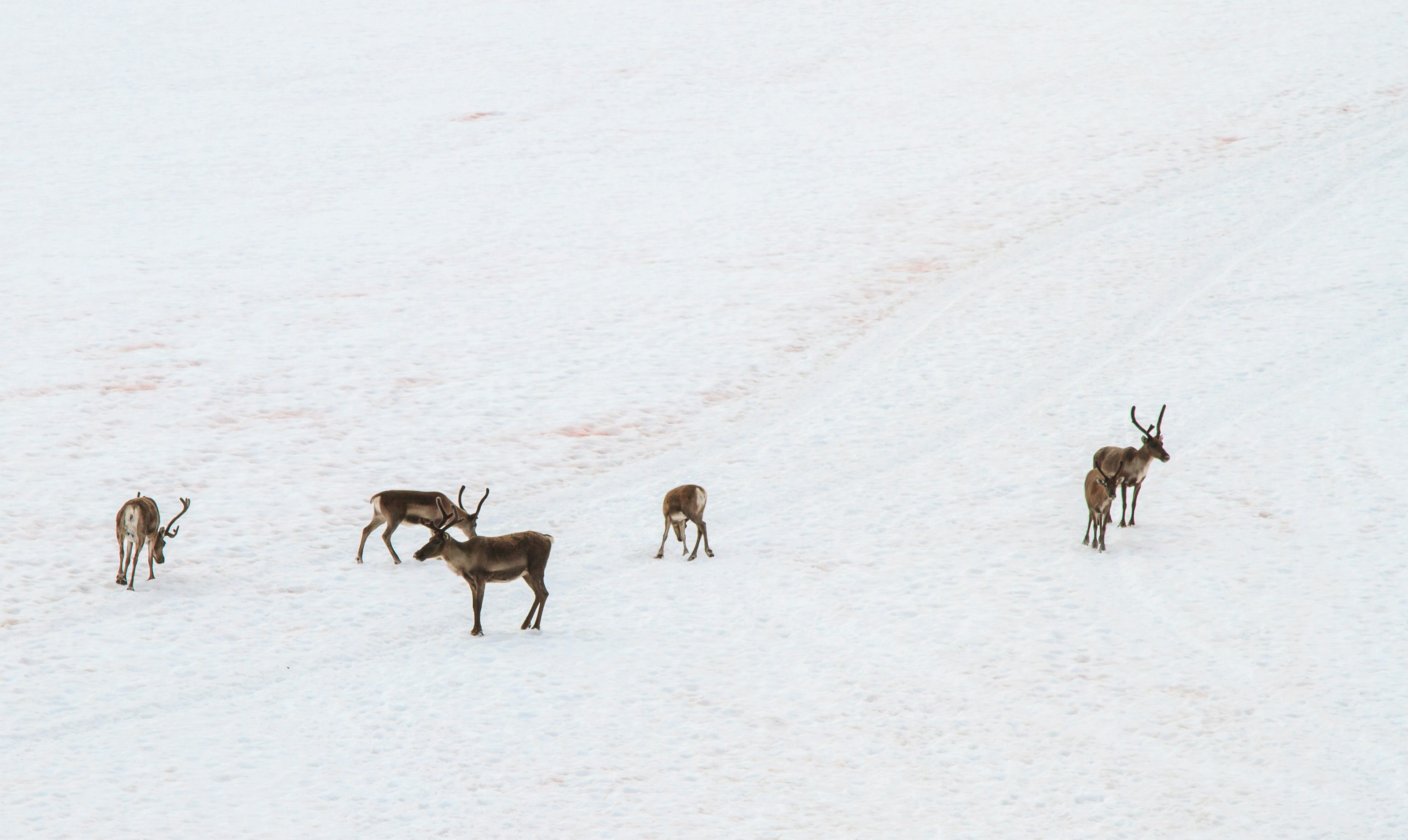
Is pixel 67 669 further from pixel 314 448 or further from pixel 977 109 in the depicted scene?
pixel 977 109

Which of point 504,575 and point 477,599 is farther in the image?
point 477,599

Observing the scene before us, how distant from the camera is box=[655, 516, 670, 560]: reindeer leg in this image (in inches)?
564

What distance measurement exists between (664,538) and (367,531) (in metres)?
3.02

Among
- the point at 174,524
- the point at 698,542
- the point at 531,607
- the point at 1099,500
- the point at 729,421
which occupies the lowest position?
the point at 531,607

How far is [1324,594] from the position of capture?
43.7 ft

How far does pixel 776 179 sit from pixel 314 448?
14378 mm

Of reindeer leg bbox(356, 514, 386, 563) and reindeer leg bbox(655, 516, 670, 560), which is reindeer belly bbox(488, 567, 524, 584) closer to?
reindeer leg bbox(655, 516, 670, 560)

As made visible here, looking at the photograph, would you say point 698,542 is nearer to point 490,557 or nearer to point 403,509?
point 490,557

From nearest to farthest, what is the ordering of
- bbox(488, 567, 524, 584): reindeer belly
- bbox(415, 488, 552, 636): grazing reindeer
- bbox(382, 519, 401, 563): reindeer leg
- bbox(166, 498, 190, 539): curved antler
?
1. bbox(415, 488, 552, 636): grazing reindeer
2. bbox(488, 567, 524, 584): reindeer belly
3. bbox(166, 498, 190, 539): curved antler
4. bbox(382, 519, 401, 563): reindeer leg

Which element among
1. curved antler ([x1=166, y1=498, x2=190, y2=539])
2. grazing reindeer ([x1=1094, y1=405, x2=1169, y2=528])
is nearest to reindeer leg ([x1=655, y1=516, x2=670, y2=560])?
grazing reindeer ([x1=1094, y1=405, x2=1169, y2=528])

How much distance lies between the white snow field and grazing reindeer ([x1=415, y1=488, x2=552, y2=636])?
2.09 ft

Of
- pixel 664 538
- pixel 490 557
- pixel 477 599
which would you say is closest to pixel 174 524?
pixel 477 599

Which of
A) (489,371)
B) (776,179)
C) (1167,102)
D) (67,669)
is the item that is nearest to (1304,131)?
(1167,102)

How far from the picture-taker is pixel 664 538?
568 inches
